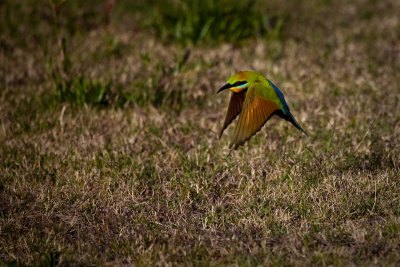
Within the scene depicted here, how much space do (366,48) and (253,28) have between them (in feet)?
4.20

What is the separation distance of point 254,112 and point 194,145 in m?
0.89

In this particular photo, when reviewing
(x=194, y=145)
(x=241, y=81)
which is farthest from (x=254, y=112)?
(x=194, y=145)

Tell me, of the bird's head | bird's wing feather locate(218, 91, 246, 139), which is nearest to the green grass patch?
bird's wing feather locate(218, 91, 246, 139)

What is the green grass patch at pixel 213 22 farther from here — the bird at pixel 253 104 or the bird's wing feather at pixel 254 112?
the bird's wing feather at pixel 254 112

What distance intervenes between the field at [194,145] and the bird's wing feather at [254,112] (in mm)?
381

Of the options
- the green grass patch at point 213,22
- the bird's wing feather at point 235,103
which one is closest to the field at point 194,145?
the green grass patch at point 213,22

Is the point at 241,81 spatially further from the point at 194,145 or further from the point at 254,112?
the point at 194,145

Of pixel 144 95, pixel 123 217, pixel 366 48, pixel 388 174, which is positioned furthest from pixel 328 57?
pixel 123 217

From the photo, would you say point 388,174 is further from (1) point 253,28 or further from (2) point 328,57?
(1) point 253,28

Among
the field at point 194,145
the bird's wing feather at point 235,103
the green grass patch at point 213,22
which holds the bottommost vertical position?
the field at point 194,145

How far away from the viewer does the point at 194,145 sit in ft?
12.9

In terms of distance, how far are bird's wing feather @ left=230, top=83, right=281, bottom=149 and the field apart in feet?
1.25

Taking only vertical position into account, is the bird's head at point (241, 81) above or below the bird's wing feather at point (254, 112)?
above

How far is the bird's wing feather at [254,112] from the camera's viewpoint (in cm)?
311
